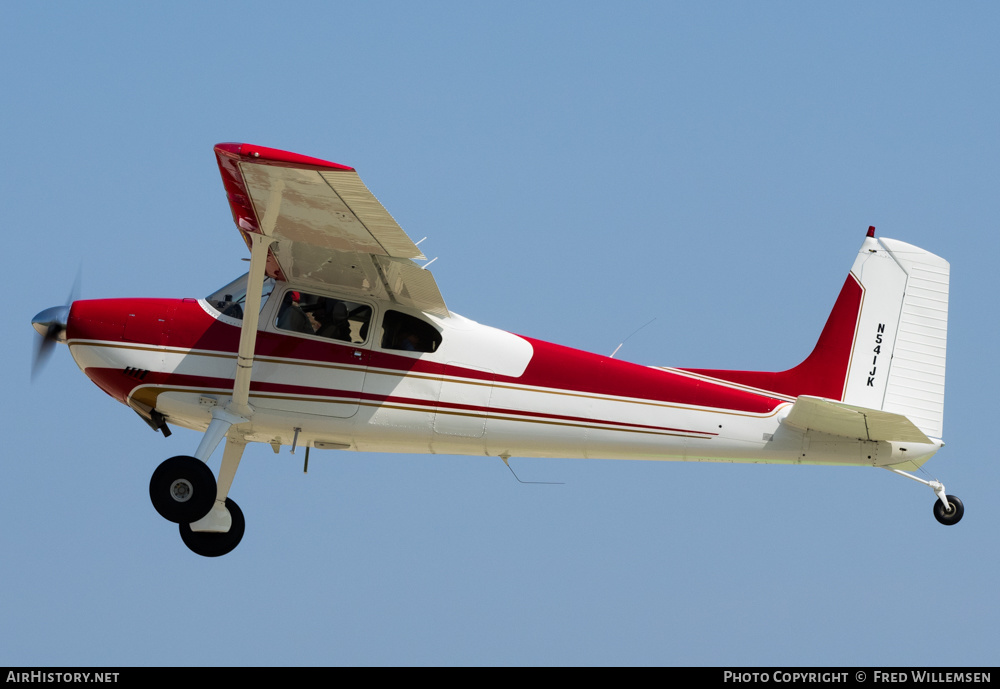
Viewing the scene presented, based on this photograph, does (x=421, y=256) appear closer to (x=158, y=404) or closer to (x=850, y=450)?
(x=158, y=404)

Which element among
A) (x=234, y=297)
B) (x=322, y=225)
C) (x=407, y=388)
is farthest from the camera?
(x=234, y=297)

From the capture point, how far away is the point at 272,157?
9.94 m

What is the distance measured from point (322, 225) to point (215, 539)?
11.8ft

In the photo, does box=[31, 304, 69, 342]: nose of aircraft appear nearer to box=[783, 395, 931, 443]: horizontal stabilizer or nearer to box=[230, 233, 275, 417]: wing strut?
box=[230, 233, 275, 417]: wing strut

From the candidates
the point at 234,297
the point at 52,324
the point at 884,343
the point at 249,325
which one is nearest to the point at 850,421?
the point at 884,343

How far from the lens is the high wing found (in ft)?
33.0

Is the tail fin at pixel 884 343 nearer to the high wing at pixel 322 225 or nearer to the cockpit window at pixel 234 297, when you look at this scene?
the high wing at pixel 322 225

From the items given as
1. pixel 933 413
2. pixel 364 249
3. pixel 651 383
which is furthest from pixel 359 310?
pixel 933 413

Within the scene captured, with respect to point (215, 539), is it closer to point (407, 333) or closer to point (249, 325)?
point (249, 325)

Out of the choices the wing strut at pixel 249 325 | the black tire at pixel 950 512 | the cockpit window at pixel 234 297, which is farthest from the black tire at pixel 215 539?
the black tire at pixel 950 512

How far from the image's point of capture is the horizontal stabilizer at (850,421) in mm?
11625

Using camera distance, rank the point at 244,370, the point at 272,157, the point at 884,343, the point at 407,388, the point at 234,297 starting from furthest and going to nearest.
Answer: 1. the point at 884,343
2. the point at 234,297
3. the point at 407,388
4. the point at 244,370
5. the point at 272,157

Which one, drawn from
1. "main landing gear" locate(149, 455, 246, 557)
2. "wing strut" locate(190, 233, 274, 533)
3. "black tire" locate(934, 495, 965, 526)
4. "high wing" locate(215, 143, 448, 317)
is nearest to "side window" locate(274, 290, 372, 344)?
"high wing" locate(215, 143, 448, 317)
